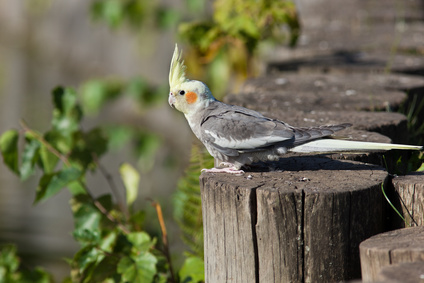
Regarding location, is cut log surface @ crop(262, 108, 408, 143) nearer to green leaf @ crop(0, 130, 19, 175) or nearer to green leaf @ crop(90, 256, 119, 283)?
green leaf @ crop(90, 256, 119, 283)

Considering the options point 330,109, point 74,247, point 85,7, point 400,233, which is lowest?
point 74,247

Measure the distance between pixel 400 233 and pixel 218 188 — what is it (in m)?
0.64

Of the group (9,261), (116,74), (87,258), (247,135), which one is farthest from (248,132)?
(116,74)

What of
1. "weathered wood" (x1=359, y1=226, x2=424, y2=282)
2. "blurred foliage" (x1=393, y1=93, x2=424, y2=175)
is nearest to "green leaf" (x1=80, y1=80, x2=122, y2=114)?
"blurred foliage" (x1=393, y1=93, x2=424, y2=175)

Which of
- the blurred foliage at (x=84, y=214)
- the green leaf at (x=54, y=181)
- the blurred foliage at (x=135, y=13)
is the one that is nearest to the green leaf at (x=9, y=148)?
the blurred foliage at (x=84, y=214)

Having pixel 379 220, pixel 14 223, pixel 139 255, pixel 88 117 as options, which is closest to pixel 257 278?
pixel 379 220

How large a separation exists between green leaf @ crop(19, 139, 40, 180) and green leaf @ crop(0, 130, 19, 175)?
0.05 metres

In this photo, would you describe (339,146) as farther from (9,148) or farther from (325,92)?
(9,148)

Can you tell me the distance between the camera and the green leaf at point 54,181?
308 centimetres

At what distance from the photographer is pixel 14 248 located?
336cm

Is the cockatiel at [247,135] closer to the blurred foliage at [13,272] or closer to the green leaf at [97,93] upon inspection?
the blurred foliage at [13,272]

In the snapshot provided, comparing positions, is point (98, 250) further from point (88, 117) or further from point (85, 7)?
point (85, 7)

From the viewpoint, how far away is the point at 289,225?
1920 millimetres

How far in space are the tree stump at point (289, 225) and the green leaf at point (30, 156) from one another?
1524mm
